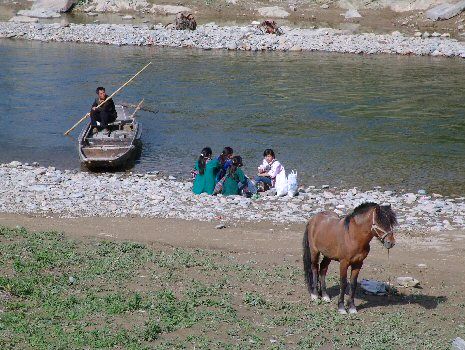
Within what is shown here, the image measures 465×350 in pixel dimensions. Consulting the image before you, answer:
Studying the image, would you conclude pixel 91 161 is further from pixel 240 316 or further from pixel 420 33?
pixel 420 33

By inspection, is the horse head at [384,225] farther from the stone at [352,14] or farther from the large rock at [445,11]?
the stone at [352,14]

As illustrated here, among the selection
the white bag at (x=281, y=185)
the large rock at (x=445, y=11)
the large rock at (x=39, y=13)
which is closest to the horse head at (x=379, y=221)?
the white bag at (x=281, y=185)

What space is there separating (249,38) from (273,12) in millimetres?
6448

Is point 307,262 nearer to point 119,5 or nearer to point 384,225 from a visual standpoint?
point 384,225

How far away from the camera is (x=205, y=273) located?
1251cm

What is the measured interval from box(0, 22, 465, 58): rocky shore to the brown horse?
3501 centimetres

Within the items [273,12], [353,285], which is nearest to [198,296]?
[353,285]

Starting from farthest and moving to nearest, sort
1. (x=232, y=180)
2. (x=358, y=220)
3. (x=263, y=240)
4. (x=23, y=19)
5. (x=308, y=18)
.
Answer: (x=23, y=19)
(x=308, y=18)
(x=232, y=180)
(x=263, y=240)
(x=358, y=220)

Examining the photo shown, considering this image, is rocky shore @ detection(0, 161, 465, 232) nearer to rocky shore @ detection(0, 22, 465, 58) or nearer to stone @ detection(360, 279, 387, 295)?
stone @ detection(360, 279, 387, 295)

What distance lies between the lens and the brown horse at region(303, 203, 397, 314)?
10.6 m

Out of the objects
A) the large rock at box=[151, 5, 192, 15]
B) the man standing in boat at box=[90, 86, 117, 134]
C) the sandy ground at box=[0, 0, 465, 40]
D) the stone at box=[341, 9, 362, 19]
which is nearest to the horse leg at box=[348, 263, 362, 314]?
the man standing in boat at box=[90, 86, 117, 134]

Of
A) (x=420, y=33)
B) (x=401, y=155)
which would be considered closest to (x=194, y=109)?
(x=401, y=155)

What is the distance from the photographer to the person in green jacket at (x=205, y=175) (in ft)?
64.4

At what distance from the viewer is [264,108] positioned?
33031 millimetres
